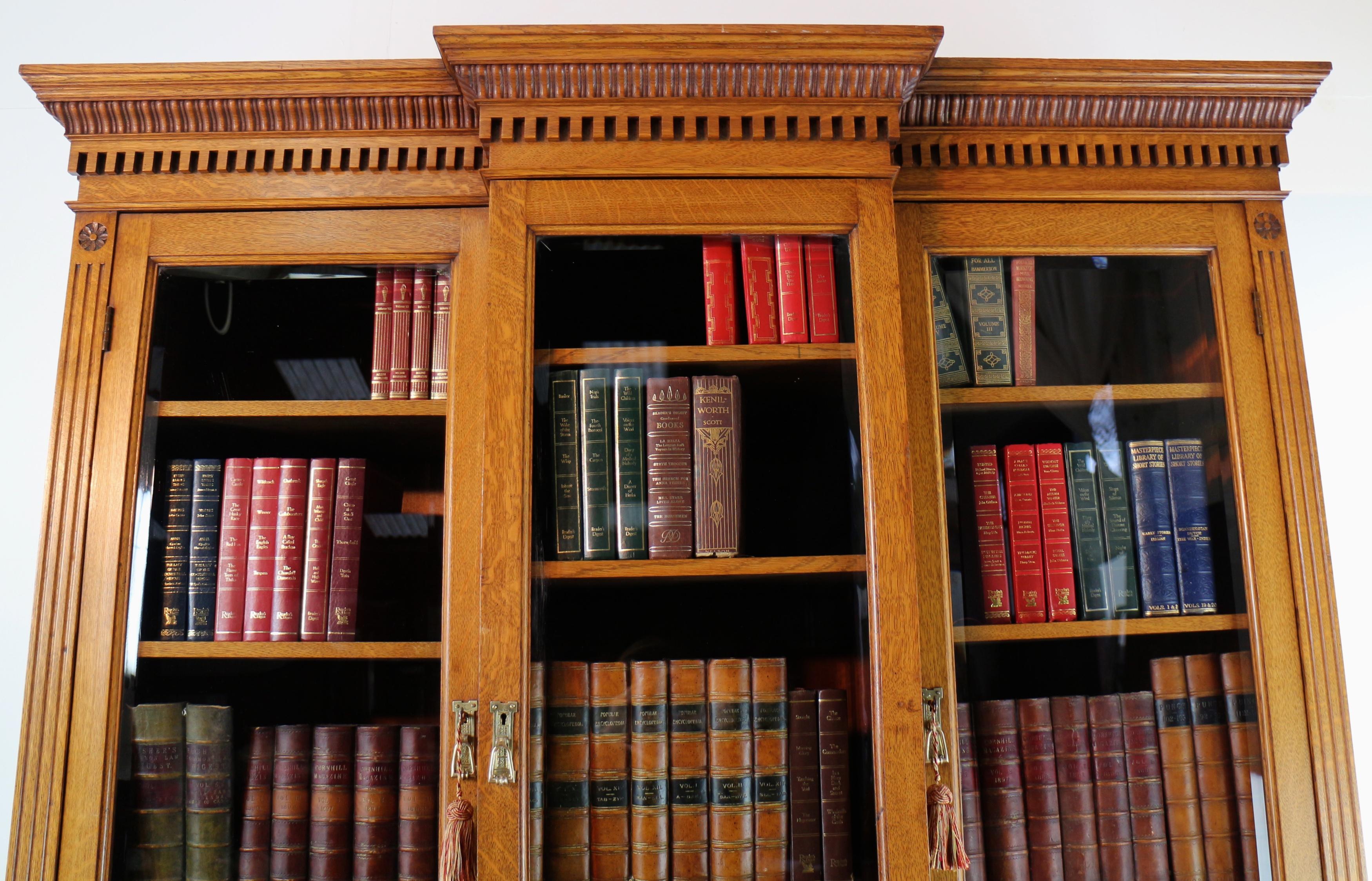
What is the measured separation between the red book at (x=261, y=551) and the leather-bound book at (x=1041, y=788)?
0.92 meters

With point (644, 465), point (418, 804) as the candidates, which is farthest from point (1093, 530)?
point (418, 804)

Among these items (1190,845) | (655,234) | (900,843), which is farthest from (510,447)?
(1190,845)

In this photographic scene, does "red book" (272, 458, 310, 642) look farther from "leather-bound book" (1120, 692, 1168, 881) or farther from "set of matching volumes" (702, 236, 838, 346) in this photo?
"leather-bound book" (1120, 692, 1168, 881)

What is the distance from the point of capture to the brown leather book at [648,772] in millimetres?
1073

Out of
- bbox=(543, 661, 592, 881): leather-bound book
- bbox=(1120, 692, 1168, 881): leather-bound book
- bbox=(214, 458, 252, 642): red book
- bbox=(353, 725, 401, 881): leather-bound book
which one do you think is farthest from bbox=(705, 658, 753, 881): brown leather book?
bbox=(214, 458, 252, 642): red book

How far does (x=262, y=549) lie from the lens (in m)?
1.15

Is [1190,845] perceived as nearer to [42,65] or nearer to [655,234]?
[655,234]

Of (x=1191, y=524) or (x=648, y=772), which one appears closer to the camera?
(x=648, y=772)

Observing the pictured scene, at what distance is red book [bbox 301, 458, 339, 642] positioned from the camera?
1.14 m

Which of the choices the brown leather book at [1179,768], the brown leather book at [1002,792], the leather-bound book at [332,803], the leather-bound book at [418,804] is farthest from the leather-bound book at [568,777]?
the brown leather book at [1179,768]

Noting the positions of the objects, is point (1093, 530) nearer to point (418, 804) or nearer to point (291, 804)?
point (418, 804)

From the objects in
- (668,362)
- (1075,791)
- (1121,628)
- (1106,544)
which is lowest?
(1075,791)

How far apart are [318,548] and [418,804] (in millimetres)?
327

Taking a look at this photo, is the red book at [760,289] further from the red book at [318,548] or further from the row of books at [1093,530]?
the red book at [318,548]
